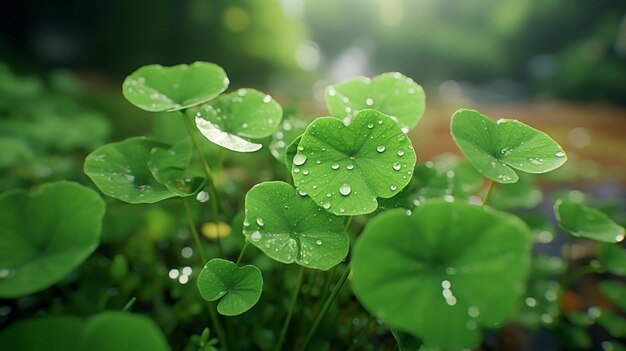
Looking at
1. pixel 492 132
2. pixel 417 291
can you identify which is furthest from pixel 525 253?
pixel 492 132

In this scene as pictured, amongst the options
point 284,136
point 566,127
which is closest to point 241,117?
point 284,136

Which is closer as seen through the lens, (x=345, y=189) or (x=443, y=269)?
(x=443, y=269)

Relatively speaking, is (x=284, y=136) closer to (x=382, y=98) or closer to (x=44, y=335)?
(x=382, y=98)

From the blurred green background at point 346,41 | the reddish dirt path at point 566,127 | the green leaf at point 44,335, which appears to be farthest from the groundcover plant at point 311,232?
the blurred green background at point 346,41

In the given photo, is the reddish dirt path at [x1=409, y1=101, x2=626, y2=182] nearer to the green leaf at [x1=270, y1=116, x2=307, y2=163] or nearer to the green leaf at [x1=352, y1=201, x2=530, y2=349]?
the green leaf at [x1=270, y1=116, x2=307, y2=163]

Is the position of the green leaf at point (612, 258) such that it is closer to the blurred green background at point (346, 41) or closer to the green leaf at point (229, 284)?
the green leaf at point (229, 284)
